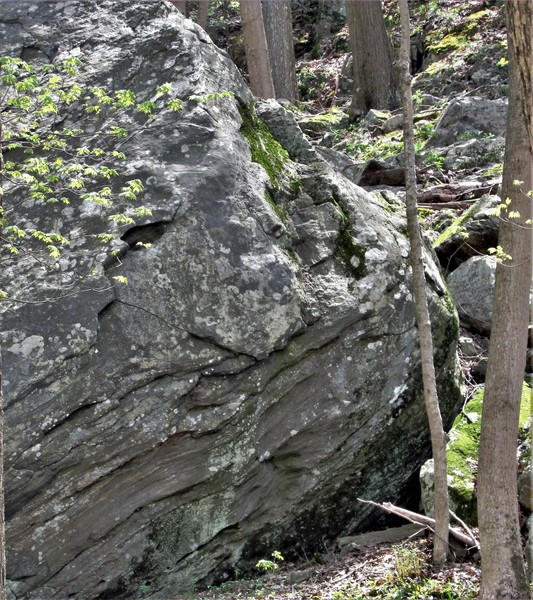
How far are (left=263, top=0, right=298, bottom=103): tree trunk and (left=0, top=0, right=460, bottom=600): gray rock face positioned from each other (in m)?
9.32

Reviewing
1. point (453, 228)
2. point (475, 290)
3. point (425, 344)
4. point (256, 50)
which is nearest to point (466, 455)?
point (425, 344)

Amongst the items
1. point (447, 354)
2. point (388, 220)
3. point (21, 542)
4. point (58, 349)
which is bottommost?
point (21, 542)

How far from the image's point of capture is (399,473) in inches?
257

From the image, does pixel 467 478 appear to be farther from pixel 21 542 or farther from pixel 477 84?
pixel 477 84

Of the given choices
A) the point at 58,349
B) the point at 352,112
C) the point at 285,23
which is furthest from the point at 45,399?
the point at 285,23

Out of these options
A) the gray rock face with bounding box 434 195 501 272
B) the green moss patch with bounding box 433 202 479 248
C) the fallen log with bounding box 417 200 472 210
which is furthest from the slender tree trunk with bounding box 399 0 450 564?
the fallen log with bounding box 417 200 472 210

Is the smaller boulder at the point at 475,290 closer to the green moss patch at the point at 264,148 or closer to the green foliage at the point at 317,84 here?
the green moss patch at the point at 264,148

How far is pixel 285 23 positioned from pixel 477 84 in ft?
15.7

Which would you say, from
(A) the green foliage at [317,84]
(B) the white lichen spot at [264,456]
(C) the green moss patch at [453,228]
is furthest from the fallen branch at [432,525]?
(A) the green foliage at [317,84]

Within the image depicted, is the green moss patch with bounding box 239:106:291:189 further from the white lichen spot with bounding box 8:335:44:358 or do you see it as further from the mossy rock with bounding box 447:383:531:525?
the mossy rock with bounding box 447:383:531:525

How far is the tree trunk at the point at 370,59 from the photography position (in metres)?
14.4

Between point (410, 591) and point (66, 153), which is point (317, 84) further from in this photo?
point (410, 591)

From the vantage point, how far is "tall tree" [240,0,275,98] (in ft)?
39.1

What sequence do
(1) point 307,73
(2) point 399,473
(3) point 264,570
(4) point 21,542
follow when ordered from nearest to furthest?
(4) point 21,542 → (3) point 264,570 → (2) point 399,473 → (1) point 307,73
